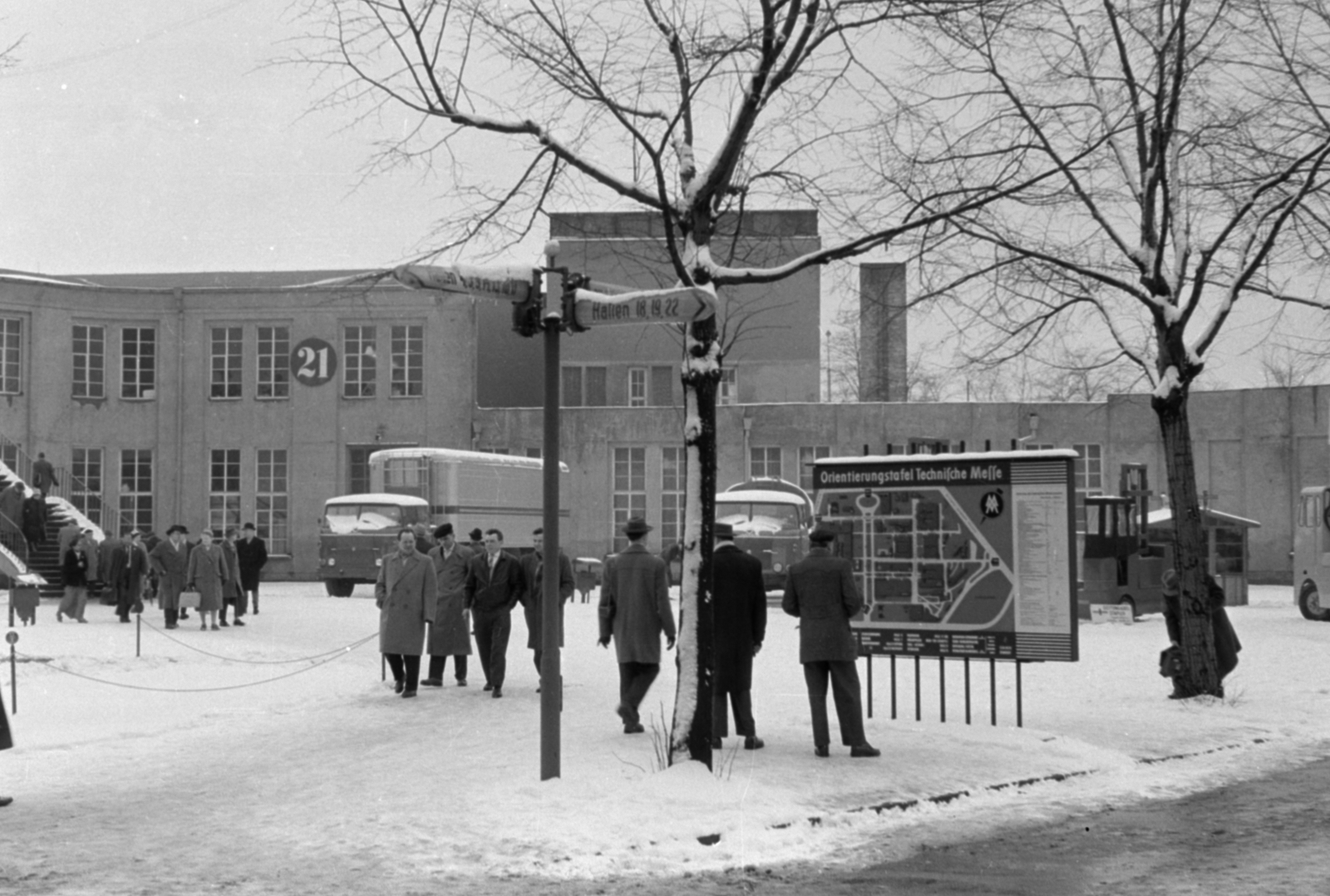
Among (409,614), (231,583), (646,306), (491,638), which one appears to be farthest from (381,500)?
(646,306)

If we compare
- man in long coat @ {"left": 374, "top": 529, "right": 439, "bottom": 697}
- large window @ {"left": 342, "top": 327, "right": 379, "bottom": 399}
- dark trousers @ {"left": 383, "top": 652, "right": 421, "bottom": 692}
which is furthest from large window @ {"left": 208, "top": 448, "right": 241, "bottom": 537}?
man in long coat @ {"left": 374, "top": 529, "right": 439, "bottom": 697}

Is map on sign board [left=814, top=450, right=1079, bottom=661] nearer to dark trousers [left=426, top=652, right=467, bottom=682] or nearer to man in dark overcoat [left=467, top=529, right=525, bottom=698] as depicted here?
man in dark overcoat [left=467, top=529, right=525, bottom=698]

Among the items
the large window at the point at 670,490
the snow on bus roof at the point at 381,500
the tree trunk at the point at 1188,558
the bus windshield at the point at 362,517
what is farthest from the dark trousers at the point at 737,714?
the large window at the point at 670,490

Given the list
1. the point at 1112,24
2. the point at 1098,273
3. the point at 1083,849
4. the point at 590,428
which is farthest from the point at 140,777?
the point at 590,428

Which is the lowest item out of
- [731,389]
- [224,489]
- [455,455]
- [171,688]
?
[171,688]

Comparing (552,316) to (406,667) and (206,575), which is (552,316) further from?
(206,575)

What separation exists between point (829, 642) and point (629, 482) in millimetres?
42417

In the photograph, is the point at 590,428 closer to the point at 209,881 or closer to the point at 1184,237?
the point at 1184,237

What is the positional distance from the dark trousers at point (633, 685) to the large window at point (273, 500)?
4254 centimetres

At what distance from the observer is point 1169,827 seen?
10.5 m

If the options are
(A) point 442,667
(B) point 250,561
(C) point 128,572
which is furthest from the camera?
A: (B) point 250,561

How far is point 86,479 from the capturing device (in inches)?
2136

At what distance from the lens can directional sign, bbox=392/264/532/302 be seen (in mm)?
10555

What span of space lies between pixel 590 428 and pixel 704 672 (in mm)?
44104
